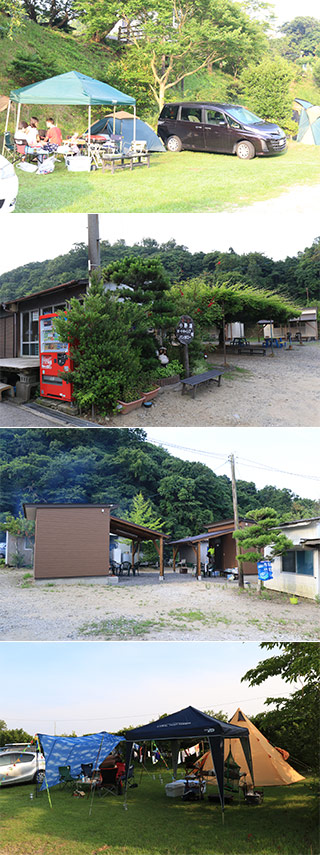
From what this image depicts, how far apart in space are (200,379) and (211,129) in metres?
2.61

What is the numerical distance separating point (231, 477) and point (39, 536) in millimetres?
2302

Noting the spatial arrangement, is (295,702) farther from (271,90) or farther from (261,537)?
(271,90)

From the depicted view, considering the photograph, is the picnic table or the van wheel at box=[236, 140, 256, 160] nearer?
the van wheel at box=[236, 140, 256, 160]

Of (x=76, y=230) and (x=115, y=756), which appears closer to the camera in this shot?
(x=76, y=230)

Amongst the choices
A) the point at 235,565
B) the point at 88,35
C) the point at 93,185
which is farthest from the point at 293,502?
the point at 88,35

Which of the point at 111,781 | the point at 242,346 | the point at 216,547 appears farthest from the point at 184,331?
the point at 111,781

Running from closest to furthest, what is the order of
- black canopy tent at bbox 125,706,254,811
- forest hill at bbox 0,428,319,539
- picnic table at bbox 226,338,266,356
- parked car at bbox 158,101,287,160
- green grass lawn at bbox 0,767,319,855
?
green grass lawn at bbox 0,767,319,855, black canopy tent at bbox 125,706,254,811, parked car at bbox 158,101,287,160, forest hill at bbox 0,428,319,539, picnic table at bbox 226,338,266,356

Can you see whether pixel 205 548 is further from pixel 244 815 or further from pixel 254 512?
pixel 244 815

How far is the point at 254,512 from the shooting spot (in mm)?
6688

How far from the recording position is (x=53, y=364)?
5938 mm

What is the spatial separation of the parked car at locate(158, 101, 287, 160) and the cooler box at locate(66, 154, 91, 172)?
0.82 metres

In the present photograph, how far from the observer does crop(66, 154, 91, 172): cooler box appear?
5891 mm

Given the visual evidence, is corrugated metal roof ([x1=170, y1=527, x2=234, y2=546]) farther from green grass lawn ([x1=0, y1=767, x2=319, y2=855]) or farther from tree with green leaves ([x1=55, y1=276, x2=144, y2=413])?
green grass lawn ([x1=0, y1=767, x2=319, y2=855])

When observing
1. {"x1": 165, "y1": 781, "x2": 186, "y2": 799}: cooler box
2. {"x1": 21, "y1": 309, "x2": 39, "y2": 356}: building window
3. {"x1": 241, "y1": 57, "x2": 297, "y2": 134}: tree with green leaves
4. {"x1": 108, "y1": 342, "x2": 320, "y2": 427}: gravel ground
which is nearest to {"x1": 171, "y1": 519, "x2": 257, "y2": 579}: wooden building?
{"x1": 108, "y1": 342, "x2": 320, "y2": 427}: gravel ground
